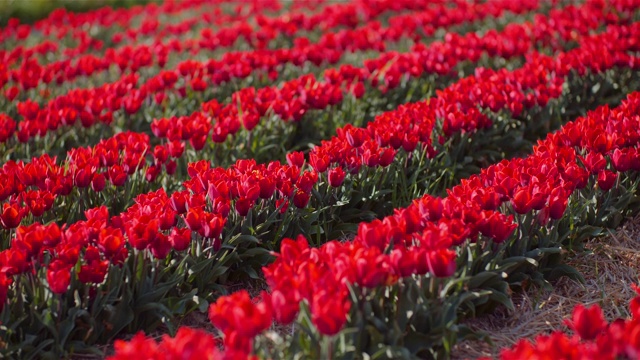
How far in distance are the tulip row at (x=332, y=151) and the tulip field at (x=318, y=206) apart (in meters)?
0.01

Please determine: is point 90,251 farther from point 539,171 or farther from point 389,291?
point 539,171

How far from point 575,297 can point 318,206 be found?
1.27m

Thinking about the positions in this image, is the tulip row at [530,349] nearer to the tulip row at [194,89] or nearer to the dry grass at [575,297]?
the dry grass at [575,297]

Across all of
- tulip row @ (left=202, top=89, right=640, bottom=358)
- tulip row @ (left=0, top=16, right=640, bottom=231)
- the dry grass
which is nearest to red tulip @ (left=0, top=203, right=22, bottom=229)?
tulip row @ (left=0, top=16, right=640, bottom=231)

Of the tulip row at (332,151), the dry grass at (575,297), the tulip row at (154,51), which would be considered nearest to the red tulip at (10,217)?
the tulip row at (332,151)

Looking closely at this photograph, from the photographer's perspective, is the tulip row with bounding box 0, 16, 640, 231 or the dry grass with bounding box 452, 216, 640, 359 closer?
the dry grass with bounding box 452, 216, 640, 359

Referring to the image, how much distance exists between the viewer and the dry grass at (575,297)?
2729 mm

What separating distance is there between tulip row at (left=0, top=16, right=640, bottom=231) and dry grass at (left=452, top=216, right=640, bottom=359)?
98cm

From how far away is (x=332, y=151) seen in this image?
3502mm

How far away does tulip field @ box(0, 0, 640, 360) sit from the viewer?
7.38ft

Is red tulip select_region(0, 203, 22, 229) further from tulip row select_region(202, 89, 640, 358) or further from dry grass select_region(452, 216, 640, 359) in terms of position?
dry grass select_region(452, 216, 640, 359)

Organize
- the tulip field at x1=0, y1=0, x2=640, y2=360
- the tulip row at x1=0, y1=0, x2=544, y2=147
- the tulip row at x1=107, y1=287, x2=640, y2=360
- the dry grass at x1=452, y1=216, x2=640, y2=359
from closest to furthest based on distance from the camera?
1. the tulip row at x1=107, y1=287, x2=640, y2=360
2. the tulip field at x1=0, y1=0, x2=640, y2=360
3. the dry grass at x1=452, y1=216, x2=640, y2=359
4. the tulip row at x1=0, y1=0, x2=544, y2=147

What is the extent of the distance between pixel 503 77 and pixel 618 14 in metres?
2.97

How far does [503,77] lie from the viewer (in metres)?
4.86
